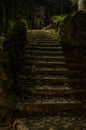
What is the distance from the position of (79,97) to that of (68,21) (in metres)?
4.80

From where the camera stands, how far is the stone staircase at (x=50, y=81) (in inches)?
273

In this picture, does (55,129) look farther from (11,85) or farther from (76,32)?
(76,32)

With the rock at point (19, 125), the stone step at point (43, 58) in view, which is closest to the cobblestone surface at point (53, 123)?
the rock at point (19, 125)

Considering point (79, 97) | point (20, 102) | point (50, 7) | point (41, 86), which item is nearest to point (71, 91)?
point (79, 97)

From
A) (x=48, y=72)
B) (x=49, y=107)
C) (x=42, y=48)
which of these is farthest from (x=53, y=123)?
(x=42, y=48)

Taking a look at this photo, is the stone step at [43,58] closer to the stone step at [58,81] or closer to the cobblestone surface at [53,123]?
the stone step at [58,81]

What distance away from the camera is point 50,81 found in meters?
8.27

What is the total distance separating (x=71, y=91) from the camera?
7.68 metres

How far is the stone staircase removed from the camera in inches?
273

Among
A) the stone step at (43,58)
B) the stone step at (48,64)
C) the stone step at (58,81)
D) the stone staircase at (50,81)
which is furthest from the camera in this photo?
the stone step at (43,58)

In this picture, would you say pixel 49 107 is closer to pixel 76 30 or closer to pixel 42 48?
pixel 42 48

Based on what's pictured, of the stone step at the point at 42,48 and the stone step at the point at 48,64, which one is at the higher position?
the stone step at the point at 42,48

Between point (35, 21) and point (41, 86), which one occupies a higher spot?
point (35, 21)

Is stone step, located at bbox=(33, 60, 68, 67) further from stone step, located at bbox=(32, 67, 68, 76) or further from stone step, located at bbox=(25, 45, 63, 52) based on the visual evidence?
stone step, located at bbox=(25, 45, 63, 52)
